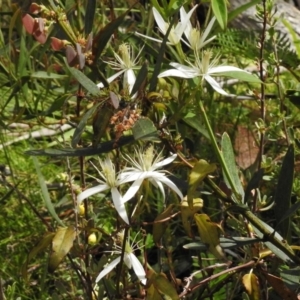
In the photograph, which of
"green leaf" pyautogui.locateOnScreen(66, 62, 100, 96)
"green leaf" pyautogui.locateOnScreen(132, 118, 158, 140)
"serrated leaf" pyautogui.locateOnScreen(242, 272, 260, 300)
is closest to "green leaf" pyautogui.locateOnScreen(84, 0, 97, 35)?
"green leaf" pyautogui.locateOnScreen(66, 62, 100, 96)

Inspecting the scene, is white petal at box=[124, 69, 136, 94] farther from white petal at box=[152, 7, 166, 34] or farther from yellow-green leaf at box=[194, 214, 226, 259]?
yellow-green leaf at box=[194, 214, 226, 259]

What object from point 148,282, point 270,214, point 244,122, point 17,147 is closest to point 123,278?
point 148,282

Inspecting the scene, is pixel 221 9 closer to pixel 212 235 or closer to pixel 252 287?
pixel 212 235

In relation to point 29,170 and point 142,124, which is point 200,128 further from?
point 29,170

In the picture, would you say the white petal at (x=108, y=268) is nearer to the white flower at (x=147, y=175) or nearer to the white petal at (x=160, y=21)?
the white flower at (x=147, y=175)

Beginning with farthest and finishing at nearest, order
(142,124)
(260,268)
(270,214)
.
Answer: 1. (270,214)
2. (260,268)
3. (142,124)

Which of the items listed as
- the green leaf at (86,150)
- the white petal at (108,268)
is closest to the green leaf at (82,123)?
the green leaf at (86,150)
